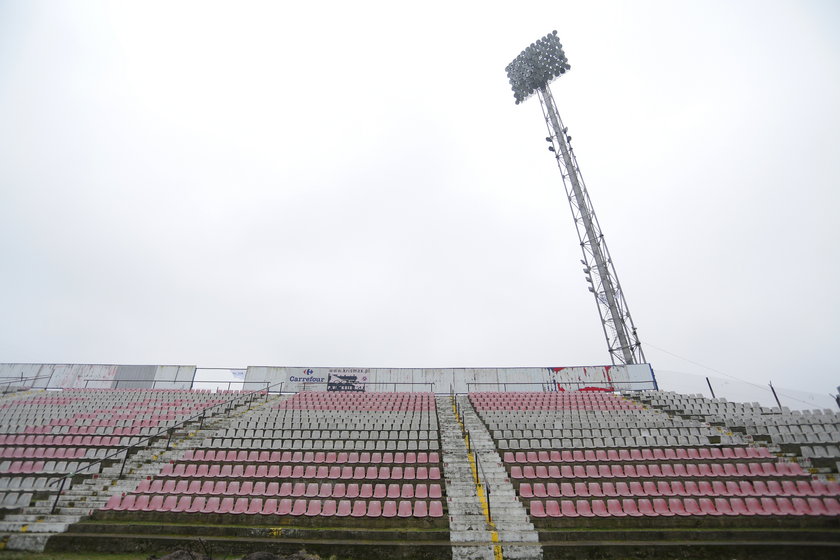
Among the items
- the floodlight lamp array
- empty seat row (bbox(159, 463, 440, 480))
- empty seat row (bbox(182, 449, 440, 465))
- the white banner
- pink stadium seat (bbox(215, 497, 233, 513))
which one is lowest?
pink stadium seat (bbox(215, 497, 233, 513))

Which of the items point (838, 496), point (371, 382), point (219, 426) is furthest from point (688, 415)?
point (219, 426)

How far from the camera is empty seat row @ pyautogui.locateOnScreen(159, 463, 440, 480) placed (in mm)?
8734

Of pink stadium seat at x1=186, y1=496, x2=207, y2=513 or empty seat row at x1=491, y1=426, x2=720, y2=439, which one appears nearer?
pink stadium seat at x1=186, y1=496, x2=207, y2=513

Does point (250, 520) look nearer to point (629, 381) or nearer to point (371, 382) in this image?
point (371, 382)

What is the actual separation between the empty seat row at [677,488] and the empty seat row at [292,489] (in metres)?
2.40

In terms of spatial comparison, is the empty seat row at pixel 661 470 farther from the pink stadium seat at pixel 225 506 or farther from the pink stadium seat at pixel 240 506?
the pink stadium seat at pixel 225 506

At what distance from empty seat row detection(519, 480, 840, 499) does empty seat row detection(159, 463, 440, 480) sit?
2515 mm

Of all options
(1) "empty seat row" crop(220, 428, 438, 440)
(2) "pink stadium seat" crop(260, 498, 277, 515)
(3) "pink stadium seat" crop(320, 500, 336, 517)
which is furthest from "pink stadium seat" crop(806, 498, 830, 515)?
(2) "pink stadium seat" crop(260, 498, 277, 515)

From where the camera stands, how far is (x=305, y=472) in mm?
9008

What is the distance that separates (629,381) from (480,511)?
1607 centimetres

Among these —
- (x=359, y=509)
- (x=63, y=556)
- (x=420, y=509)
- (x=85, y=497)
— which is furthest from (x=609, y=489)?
(x=85, y=497)

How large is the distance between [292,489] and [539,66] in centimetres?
3335

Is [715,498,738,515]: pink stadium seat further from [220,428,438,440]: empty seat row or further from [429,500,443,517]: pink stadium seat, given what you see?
[220,428,438,440]: empty seat row

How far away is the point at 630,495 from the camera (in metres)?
7.62
